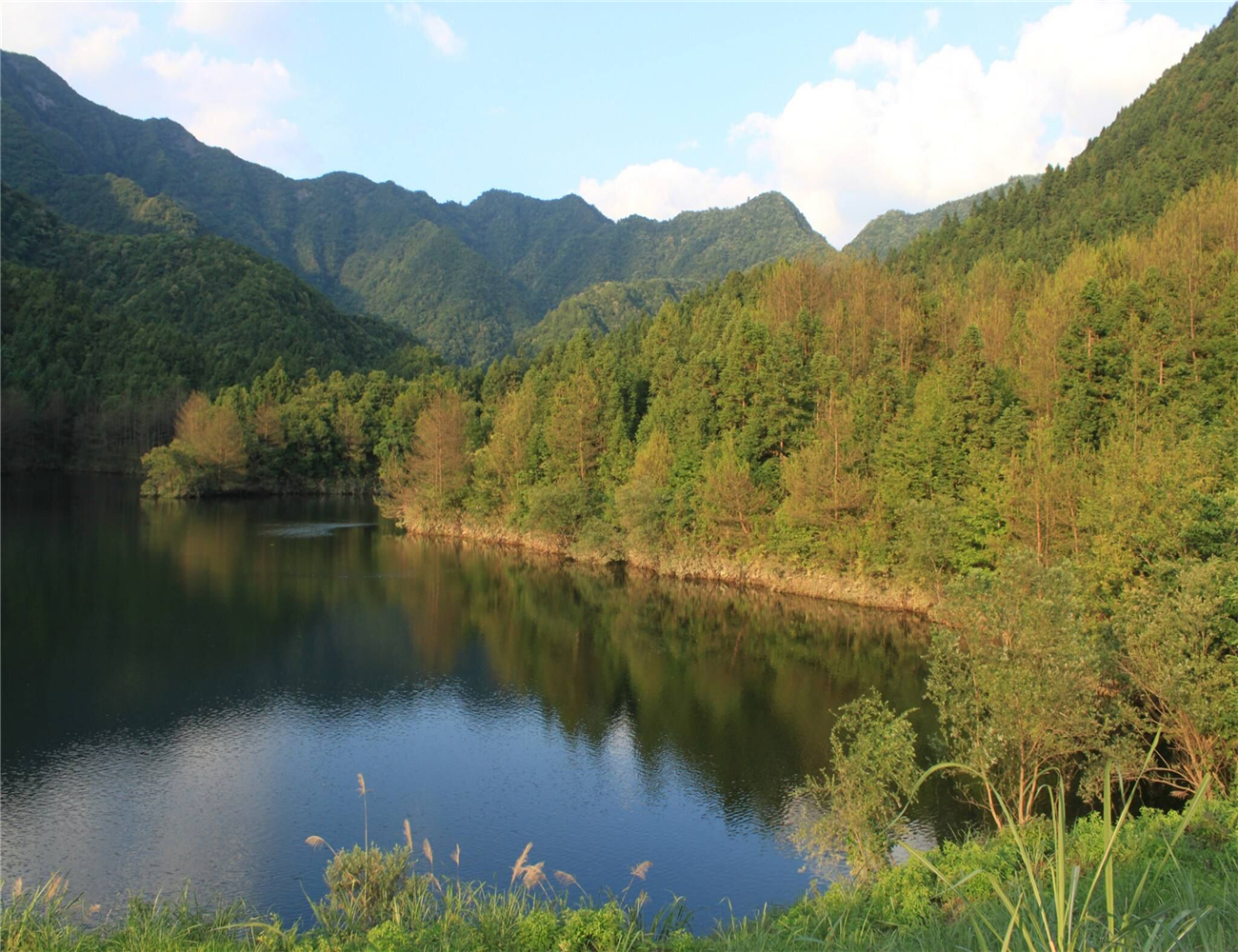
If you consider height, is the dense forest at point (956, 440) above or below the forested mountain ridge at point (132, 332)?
below

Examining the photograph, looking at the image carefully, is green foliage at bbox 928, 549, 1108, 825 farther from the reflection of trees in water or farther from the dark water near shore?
the reflection of trees in water

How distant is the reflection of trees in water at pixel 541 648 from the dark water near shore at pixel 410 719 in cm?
16

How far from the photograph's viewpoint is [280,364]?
355 feet

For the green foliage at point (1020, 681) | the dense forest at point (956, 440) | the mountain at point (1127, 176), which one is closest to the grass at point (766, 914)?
the dense forest at point (956, 440)

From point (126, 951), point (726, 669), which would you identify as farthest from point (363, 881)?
point (726, 669)

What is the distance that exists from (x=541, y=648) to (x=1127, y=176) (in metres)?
70.5

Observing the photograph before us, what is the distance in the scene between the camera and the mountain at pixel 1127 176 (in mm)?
70312

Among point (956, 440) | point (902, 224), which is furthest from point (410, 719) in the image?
point (902, 224)

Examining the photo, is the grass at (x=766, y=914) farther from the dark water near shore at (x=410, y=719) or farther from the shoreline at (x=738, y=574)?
the shoreline at (x=738, y=574)

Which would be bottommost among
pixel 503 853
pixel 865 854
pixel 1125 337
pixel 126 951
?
pixel 503 853

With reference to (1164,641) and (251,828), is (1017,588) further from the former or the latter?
(251,828)

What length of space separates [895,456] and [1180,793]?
24.5 m

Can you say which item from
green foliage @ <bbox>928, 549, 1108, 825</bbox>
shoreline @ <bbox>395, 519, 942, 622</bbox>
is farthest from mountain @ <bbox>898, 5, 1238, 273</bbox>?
green foliage @ <bbox>928, 549, 1108, 825</bbox>

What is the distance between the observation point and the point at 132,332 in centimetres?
11388
